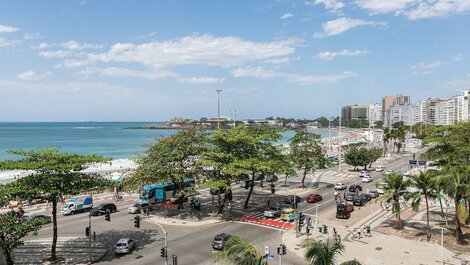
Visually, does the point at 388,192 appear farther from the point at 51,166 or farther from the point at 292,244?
the point at 51,166

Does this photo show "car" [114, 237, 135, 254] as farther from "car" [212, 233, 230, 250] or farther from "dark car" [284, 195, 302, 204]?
"dark car" [284, 195, 302, 204]

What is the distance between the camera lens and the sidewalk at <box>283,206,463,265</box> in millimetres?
33419

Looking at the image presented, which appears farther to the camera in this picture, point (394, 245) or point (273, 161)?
point (273, 161)

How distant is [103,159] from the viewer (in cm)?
3300

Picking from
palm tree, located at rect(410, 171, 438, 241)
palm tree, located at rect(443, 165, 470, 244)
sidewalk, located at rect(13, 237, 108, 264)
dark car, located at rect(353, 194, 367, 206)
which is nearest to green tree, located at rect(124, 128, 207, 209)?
sidewalk, located at rect(13, 237, 108, 264)

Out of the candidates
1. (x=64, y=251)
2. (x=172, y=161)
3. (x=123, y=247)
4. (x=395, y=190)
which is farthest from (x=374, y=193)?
(x=64, y=251)

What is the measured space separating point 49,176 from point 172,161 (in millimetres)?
18468

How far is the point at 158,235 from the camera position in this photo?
136 ft

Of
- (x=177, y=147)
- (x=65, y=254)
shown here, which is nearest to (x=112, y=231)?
(x=65, y=254)

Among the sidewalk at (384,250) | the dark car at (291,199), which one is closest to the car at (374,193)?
the dark car at (291,199)

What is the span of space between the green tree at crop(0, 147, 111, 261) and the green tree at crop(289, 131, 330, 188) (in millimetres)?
41130

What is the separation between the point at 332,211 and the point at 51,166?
36679 millimetres

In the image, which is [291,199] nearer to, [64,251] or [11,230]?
[64,251]

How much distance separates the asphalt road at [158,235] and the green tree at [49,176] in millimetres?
7453
